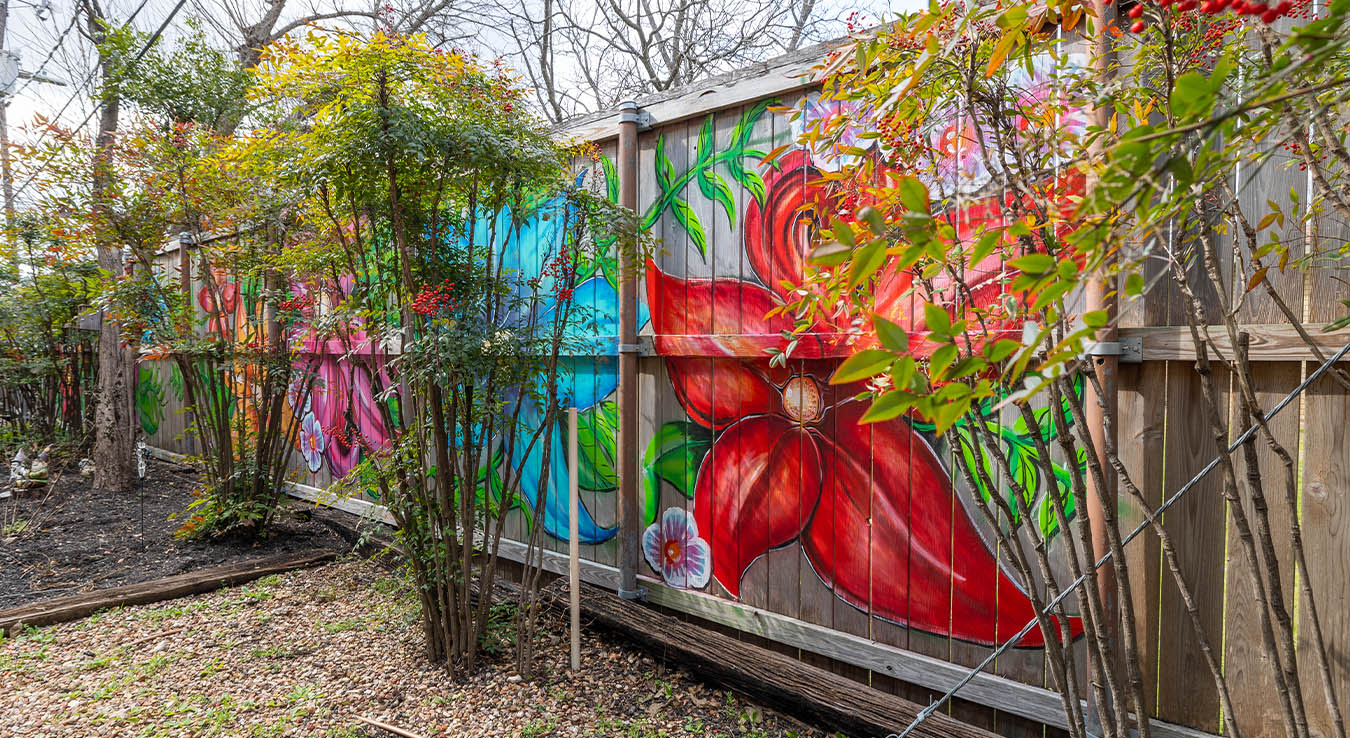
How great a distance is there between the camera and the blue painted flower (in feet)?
10.2

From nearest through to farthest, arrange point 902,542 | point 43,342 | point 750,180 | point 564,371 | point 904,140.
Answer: point 904,140
point 902,542
point 750,180
point 564,371
point 43,342

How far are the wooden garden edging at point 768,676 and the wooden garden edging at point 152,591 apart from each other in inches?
75.0

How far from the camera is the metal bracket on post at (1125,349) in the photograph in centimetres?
185

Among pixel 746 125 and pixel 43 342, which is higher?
pixel 746 125

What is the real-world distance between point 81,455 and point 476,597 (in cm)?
592

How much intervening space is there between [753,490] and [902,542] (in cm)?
58

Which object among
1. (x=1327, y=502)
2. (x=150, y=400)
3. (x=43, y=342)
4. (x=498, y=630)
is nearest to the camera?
(x=1327, y=502)

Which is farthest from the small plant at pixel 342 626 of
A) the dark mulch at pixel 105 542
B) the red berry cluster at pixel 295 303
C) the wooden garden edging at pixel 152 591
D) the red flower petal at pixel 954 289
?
the red flower petal at pixel 954 289

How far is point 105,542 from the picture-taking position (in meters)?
4.43

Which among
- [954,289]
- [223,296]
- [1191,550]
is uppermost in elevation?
[223,296]

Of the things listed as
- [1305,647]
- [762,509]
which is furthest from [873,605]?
[1305,647]

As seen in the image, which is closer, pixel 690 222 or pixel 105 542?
pixel 690 222

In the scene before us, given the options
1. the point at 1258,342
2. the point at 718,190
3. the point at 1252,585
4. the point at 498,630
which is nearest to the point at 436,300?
the point at 718,190

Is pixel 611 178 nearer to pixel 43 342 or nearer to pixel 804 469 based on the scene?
pixel 804 469
